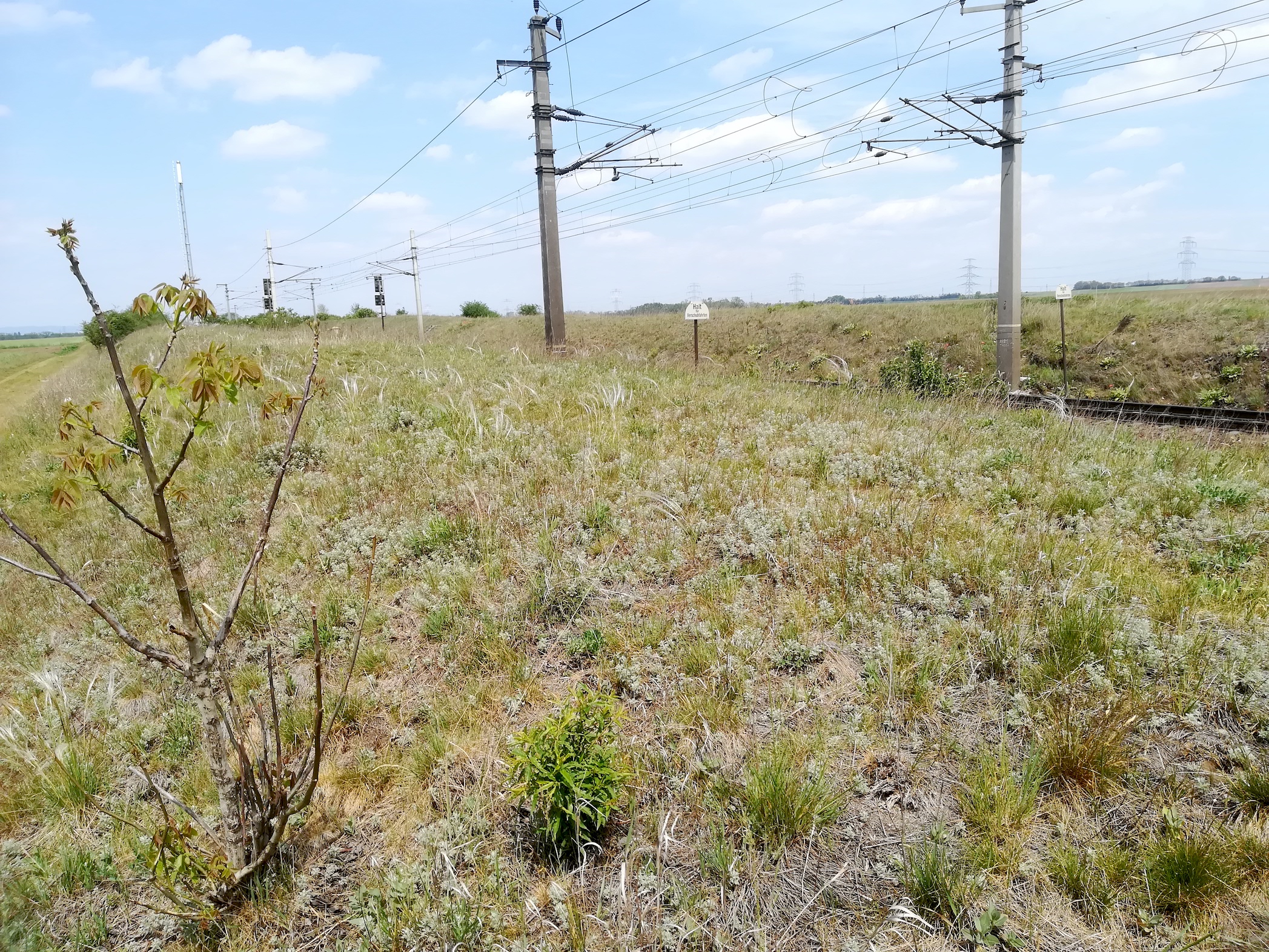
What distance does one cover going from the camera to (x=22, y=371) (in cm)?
4353

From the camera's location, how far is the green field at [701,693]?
9.27ft

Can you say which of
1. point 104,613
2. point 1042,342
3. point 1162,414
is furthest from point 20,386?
point 1042,342

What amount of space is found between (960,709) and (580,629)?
7.92 feet

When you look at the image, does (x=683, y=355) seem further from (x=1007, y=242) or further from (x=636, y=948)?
(x=636, y=948)

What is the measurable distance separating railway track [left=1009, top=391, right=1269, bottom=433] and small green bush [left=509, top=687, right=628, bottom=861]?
11599 mm

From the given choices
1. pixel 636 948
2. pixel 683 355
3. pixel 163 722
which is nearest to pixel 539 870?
pixel 636 948

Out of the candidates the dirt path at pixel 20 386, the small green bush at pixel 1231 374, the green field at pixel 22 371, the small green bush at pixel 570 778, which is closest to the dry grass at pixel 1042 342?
the small green bush at pixel 1231 374

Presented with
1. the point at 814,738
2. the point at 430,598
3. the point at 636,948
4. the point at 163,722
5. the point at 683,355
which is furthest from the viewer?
the point at 683,355

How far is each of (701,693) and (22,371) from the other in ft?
188

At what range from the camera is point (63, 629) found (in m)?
→ 5.95

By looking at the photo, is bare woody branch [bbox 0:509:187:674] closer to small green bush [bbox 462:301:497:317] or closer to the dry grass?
the dry grass

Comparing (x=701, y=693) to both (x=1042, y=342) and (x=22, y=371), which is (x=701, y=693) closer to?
(x=1042, y=342)

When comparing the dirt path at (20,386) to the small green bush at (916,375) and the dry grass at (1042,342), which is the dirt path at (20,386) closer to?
the dry grass at (1042,342)

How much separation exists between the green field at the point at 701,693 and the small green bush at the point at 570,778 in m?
0.04
